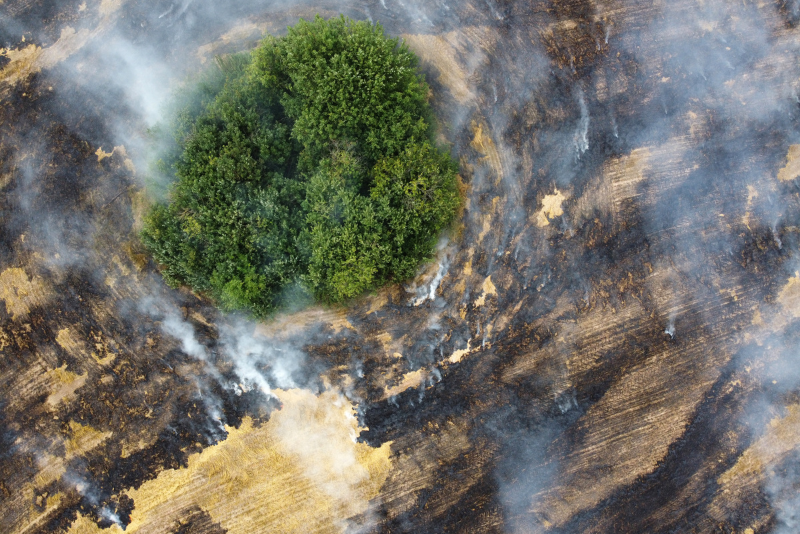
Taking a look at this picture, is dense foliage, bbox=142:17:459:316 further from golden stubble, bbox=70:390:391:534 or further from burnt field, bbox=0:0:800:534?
golden stubble, bbox=70:390:391:534

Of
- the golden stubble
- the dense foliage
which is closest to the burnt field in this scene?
the golden stubble

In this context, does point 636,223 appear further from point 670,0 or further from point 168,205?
point 168,205

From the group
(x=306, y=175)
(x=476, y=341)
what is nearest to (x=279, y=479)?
(x=476, y=341)

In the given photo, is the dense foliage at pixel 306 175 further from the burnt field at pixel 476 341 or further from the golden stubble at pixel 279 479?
the golden stubble at pixel 279 479

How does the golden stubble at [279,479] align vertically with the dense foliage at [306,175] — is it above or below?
below

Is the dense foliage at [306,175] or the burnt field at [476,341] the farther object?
the burnt field at [476,341]

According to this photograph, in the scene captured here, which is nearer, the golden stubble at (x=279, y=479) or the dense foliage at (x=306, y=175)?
the dense foliage at (x=306, y=175)

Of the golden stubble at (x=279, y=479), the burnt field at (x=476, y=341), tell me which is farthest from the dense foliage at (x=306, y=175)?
the golden stubble at (x=279, y=479)
